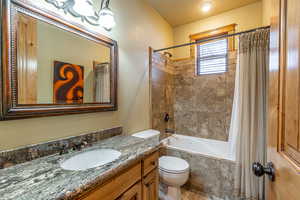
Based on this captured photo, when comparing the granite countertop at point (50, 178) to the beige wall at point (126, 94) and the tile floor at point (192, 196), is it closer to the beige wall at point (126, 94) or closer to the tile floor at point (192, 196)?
the beige wall at point (126, 94)

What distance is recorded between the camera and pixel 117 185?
82 cm

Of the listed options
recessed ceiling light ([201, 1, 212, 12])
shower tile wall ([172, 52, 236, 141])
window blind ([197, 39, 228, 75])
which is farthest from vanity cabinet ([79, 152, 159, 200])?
recessed ceiling light ([201, 1, 212, 12])

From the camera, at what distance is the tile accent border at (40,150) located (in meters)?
0.82

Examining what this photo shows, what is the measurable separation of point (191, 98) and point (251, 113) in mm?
1273

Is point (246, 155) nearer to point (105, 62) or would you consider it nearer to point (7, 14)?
point (105, 62)

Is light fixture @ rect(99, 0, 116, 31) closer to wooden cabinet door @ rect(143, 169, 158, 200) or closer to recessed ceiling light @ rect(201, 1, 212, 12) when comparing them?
wooden cabinet door @ rect(143, 169, 158, 200)

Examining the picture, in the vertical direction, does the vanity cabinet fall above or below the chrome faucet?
below

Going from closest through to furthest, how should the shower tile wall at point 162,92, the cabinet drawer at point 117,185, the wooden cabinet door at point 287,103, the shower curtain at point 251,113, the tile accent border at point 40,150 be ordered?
1. the wooden cabinet door at point 287,103
2. the cabinet drawer at point 117,185
3. the tile accent border at point 40,150
4. the shower curtain at point 251,113
5. the shower tile wall at point 162,92

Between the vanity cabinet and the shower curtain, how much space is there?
1.07 m

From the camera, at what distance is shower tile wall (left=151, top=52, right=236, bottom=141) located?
2.36 metres

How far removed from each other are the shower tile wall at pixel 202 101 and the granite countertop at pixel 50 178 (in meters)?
1.98

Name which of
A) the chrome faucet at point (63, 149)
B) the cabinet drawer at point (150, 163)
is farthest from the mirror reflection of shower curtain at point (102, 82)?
the cabinet drawer at point (150, 163)

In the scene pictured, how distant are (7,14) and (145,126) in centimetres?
176

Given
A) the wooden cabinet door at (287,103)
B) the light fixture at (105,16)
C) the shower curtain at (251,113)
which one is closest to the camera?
the wooden cabinet door at (287,103)
